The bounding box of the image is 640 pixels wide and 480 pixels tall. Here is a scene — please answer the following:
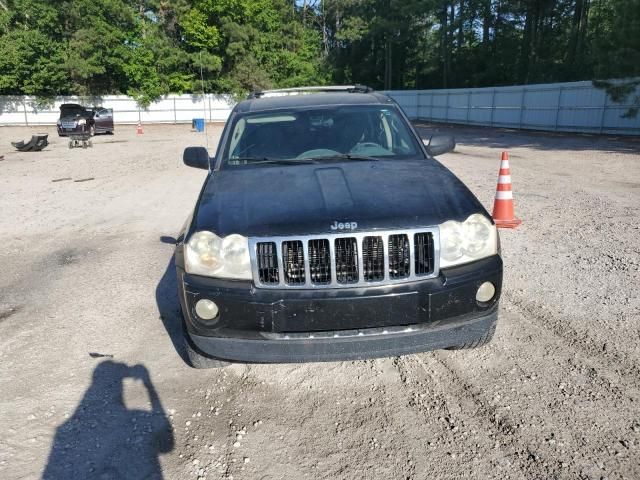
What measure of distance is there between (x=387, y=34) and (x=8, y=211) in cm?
5435

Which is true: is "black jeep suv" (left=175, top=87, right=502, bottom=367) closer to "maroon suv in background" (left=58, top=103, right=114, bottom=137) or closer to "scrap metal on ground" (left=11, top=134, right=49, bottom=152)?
"scrap metal on ground" (left=11, top=134, right=49, bottom=152)

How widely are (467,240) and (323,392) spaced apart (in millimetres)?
1238

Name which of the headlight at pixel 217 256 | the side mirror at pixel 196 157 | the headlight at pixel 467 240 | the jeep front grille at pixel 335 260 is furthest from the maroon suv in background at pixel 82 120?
the headlight at pixel 467 240

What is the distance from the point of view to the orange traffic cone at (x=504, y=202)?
658 centimetres

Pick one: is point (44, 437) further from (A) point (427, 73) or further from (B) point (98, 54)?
(A) point (427, 73)

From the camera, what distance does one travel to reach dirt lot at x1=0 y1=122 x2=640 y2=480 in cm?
247

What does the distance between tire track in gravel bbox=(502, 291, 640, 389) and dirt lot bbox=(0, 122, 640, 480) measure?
0.01m

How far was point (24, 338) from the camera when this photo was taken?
390 cm

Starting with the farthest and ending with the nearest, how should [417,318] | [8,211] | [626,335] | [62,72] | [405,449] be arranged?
[62,72] → [8,211] → [626,335] → [417,318] → [405,449]

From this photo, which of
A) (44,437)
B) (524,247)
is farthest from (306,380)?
(524,247)

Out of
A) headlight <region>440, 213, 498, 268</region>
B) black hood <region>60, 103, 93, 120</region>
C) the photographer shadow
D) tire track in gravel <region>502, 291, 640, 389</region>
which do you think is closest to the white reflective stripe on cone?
tire track in gravel <region>502, 291, 640, 389</region>

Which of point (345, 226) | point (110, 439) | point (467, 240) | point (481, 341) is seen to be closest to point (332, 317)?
point (345, 226)

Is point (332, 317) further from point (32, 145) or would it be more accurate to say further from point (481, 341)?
point (32, 145)

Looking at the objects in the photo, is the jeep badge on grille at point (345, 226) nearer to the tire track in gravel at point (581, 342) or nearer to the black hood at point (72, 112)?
the tire track in gravel at point (581, 342)
